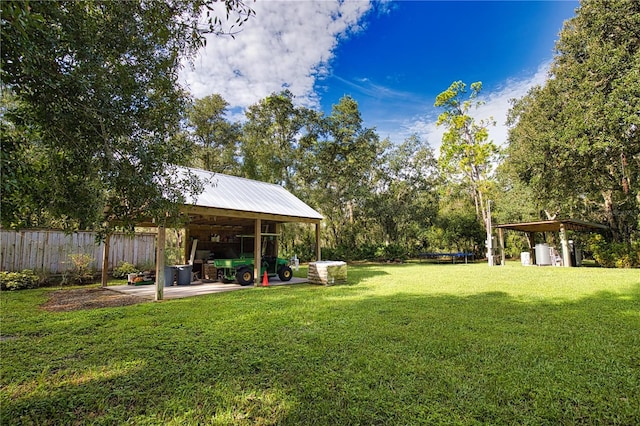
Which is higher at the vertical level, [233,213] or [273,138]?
[273,138]

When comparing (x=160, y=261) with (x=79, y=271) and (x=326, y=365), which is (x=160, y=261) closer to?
(x=79, y=271)

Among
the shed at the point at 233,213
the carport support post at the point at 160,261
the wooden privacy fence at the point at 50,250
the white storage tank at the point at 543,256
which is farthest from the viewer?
the white storage tank at the point at 543,256

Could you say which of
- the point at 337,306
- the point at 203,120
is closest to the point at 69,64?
the point at 337,306

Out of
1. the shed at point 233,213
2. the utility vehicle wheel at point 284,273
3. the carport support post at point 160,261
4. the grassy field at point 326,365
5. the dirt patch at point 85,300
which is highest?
the shed at point 233,213

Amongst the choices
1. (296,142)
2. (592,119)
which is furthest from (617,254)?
(296,142)

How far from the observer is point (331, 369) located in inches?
126

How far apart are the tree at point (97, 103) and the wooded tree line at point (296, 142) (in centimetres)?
1

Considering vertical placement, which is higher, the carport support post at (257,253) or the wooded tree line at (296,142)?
the wooded tree line at (296,142)

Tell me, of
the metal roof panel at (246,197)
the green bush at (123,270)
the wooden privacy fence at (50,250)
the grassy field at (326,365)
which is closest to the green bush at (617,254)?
the grassy field at (326,365)

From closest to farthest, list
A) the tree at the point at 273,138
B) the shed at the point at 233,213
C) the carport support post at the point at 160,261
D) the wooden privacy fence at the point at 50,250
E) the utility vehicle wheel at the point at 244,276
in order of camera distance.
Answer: the carport support post at the point at 160,261 < the shed at the point at 233,213 < the wooden privacy fence at the point at 50,250 < the utility vehicle wheel at the point at 244,276 < the tree at the point at 273,138

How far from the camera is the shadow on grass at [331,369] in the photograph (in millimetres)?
2422

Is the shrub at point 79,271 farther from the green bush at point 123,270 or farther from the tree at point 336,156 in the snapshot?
the tree at point 336,156

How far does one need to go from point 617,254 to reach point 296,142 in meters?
18.2

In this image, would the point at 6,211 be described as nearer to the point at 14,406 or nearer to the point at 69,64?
the point at 69,64
